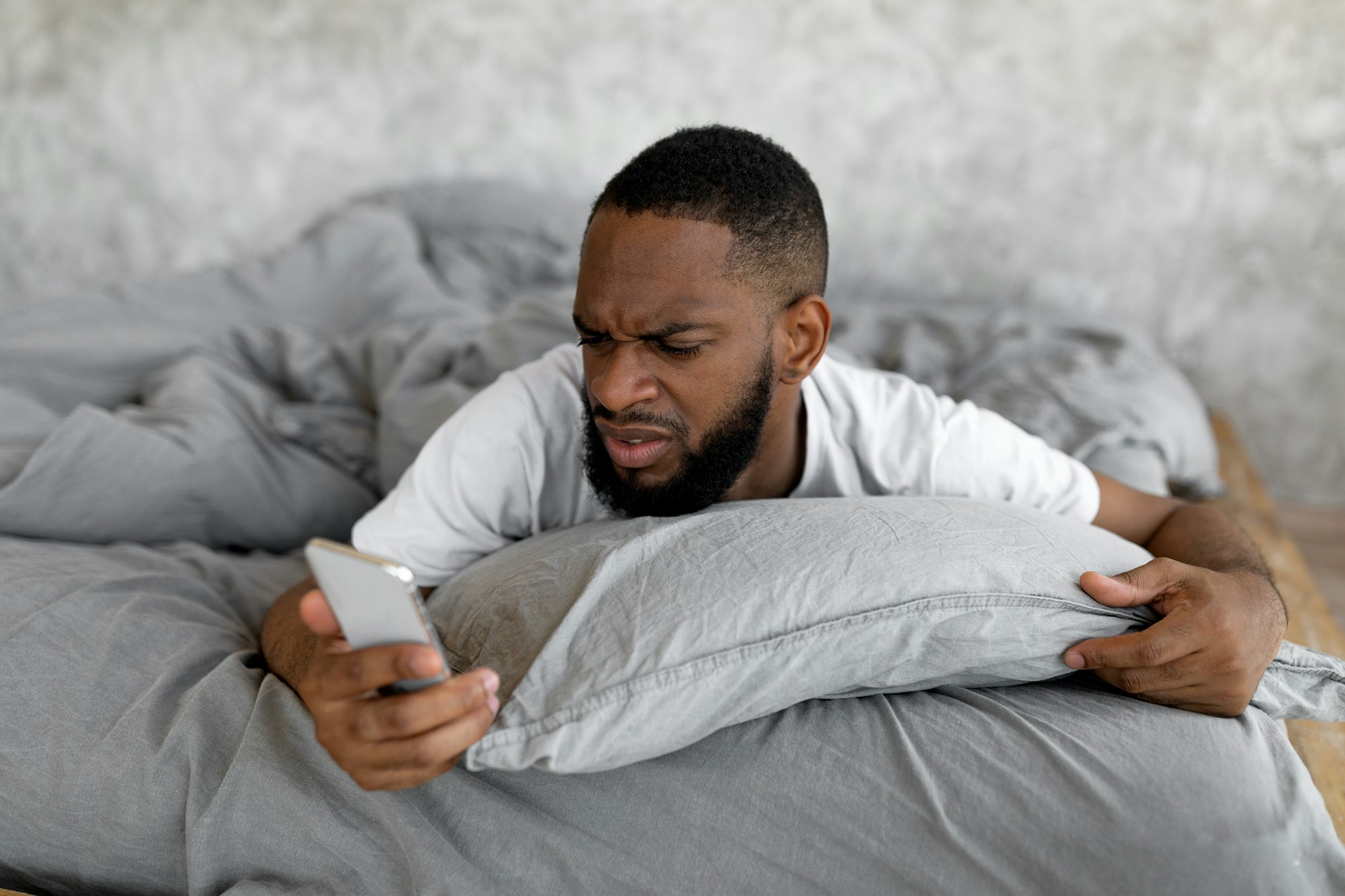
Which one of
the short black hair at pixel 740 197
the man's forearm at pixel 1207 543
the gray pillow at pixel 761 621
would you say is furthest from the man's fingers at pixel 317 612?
the man's forearm at pixel 1207 543

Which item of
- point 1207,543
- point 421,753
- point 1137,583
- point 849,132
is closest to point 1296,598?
point 1207,543

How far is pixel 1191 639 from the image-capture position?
30.5 inches

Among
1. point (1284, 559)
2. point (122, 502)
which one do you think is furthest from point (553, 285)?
point (1284, 559)

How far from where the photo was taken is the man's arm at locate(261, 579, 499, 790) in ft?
2.05

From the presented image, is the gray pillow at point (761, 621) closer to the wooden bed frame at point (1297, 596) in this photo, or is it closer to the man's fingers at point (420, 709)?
the man's fingers at point (420, 709)

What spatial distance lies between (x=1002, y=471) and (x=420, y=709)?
0.70 m

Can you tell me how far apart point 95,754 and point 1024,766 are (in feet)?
2.44

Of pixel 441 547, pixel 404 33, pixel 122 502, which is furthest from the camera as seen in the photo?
pixel 404 33

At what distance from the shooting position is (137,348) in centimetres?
170

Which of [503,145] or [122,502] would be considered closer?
[122,502]

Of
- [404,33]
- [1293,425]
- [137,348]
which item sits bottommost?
[1293,425]

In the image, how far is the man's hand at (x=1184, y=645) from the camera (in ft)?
2.53

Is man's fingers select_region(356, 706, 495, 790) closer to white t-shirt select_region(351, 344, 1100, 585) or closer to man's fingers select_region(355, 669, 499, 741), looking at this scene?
man's fingers select_region(355, 669, 499, 741)

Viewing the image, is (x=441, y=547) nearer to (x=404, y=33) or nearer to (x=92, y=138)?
(x=404, y=33)
